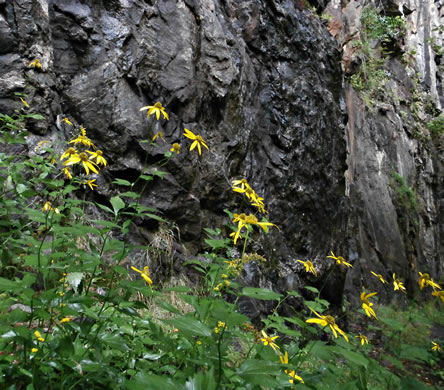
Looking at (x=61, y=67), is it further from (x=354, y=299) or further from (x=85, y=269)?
(x=354, y=299)

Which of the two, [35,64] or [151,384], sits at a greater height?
[151,384]

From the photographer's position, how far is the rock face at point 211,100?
10.8ft

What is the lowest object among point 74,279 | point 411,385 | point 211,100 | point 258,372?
point 211,100

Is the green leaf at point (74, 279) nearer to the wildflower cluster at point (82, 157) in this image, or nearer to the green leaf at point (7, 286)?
the green leaf at point (7, 286)

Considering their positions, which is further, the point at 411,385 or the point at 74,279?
the point at 74,279

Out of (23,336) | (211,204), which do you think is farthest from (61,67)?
(23,336)

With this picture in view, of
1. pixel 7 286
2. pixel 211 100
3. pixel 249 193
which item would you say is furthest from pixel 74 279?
pixel 211 100

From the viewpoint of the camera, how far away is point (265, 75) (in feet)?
16.9

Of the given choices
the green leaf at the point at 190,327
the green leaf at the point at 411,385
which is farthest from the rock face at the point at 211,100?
the green leaf at the point at 411,385

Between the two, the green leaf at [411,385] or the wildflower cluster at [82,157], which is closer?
the green leaf at [411,385]

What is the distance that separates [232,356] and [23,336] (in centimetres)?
185

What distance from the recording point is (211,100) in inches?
165

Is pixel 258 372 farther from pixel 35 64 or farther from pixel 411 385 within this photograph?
pixel 35 64

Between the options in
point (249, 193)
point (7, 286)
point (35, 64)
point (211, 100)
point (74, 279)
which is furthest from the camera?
point (211, 100)
